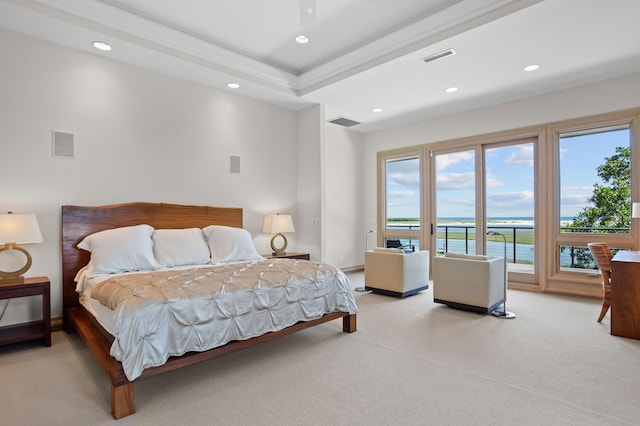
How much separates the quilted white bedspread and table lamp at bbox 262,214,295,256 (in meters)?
1.67

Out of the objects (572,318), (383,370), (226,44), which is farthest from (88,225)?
(572,318)

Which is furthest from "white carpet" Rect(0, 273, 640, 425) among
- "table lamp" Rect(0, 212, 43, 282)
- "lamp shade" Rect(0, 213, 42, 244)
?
"lamp shade" Rect(0, 213, 42, 244)

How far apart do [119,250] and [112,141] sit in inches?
55.7

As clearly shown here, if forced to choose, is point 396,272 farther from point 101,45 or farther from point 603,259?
point 101,45

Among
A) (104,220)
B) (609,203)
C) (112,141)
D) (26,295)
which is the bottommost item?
(26,295)

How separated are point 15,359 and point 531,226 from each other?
6554mm

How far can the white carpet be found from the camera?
206 centimetres

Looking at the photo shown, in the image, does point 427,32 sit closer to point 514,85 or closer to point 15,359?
point 514,85

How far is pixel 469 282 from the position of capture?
420 centimetres

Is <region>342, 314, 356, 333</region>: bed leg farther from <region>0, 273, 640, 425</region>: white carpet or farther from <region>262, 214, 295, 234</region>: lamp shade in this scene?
<region>262, 214, 295, 234</region>: lamp shade

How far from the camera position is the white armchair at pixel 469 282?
13.3 feet

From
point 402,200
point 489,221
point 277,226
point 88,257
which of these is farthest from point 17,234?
point 489,221

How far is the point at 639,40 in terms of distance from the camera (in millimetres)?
3695

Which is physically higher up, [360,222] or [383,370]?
[360,222]
